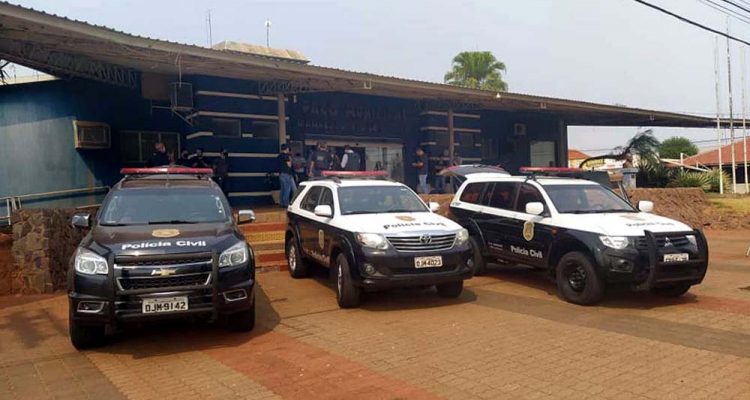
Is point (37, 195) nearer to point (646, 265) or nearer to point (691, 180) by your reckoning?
point (646, 265)

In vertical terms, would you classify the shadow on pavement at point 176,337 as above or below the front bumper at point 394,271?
below

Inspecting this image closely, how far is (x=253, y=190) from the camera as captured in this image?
16453mm

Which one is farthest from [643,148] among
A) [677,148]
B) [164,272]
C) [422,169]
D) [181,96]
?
[677,148]

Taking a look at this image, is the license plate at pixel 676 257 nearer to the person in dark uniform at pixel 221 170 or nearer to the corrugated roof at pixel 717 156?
the person in dark uniform at pixel 221 170

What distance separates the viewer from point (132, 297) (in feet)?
18.5

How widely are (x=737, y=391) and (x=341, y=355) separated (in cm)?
334

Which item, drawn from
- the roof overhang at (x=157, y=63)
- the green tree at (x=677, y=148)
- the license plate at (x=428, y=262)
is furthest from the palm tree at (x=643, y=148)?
the green tree at (x=677, y=148)

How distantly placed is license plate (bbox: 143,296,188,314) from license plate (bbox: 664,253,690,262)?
5.79 m

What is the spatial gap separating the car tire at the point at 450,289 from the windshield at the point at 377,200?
1278 millimetres

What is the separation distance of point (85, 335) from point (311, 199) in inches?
173

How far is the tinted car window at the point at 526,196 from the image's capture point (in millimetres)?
8828

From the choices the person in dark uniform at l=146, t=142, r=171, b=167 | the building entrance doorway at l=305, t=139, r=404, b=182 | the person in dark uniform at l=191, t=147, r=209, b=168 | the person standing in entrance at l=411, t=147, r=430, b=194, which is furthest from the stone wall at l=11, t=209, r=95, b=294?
the person standing in entrance at l=411, t=147, r=430, b=194

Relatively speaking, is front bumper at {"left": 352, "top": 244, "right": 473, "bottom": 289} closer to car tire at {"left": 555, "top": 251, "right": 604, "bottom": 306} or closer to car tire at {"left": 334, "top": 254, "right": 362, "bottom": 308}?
car tire at {"left": 334, "top": 254, "right": 362, "bottom": 308}

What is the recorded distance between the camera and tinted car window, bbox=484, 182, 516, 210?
9406 millimetres
